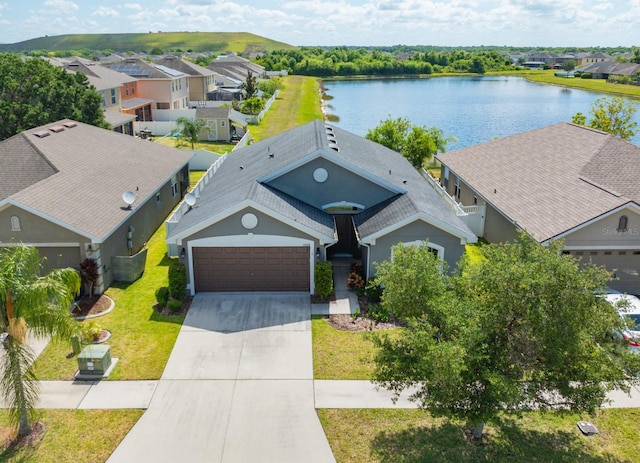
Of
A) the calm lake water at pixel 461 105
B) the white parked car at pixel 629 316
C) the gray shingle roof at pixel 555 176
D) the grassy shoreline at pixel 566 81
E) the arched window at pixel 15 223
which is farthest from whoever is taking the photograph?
the grassy shoreline at pixel 566 81

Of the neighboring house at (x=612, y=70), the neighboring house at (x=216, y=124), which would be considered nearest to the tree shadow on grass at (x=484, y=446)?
the neighboring house at (x=216, y=124)

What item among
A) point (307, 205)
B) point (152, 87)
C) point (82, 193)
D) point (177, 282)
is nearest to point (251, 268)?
point (177, 282)

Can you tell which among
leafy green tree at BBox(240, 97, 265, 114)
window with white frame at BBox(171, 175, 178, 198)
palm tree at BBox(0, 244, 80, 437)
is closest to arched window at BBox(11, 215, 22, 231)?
palm tree at BBox(0, 244, 80, 437)

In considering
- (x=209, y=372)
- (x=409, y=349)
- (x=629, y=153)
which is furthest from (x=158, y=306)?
(x=629, y=153)

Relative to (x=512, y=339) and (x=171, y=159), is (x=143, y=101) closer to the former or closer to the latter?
(x=171, y=159)

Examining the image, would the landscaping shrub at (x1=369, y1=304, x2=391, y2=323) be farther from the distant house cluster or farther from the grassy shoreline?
the grassy shoreline

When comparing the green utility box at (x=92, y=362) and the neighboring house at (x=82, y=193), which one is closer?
the green utility box at (x=92, y=362)

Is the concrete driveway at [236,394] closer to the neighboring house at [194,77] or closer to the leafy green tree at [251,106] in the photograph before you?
the leafy green tree at [251,106]
